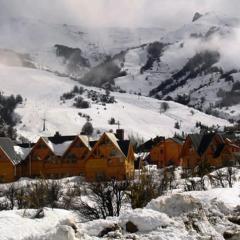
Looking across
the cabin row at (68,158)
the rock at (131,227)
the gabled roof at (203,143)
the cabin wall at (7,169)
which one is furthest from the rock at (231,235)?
the gabled roof at (203,143)

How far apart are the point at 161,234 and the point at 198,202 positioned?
4.37m

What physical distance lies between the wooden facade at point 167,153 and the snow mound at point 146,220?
84150mm

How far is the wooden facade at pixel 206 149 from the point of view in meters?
95.4

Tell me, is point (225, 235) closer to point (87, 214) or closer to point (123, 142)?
point (87, 214)

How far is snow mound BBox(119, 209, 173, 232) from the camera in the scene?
73.4 ft

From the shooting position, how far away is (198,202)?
25625 millimetres

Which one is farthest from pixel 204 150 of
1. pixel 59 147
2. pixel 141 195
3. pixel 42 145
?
pixel 141 195

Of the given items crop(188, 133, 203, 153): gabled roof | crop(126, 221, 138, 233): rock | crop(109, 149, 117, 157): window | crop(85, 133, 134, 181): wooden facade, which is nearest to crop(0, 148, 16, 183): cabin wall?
crop(85, 133, 134, 181): wooden facade

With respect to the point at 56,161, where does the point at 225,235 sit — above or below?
below

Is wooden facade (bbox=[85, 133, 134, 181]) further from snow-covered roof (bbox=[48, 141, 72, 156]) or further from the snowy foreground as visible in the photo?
the snowy foreground

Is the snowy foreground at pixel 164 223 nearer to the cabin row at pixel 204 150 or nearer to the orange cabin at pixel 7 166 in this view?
the cabin row at pixel 204 150

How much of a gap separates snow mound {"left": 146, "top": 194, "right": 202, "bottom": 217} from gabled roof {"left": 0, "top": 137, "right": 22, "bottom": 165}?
6848 centimetres

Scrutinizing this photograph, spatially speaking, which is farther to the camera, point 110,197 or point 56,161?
point 56,161

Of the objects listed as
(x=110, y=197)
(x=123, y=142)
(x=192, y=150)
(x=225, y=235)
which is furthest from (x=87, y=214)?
(x=192, y=150)
